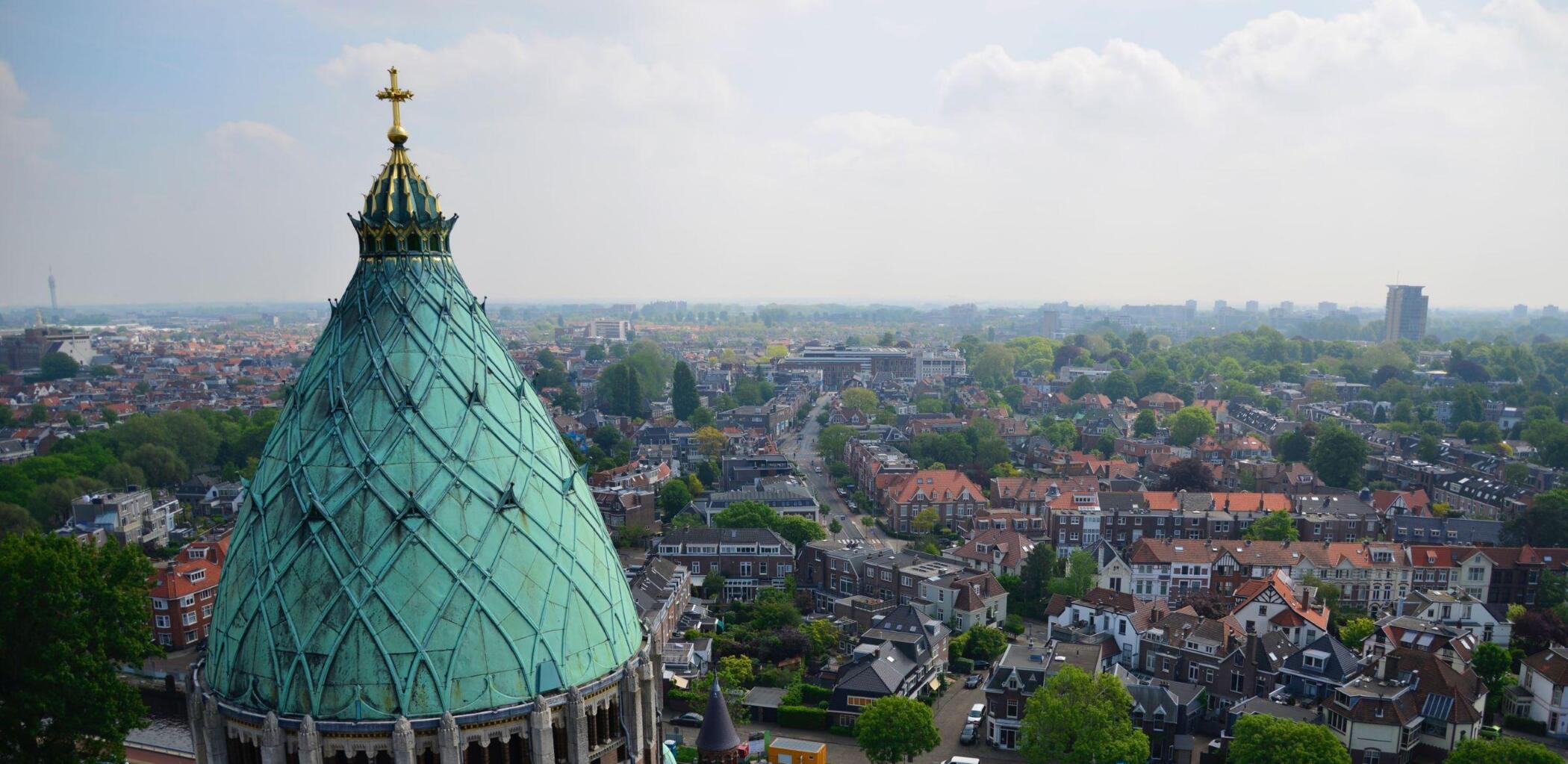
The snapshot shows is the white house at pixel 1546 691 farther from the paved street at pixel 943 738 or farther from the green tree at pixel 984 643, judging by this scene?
the paved street at pixel 943 738

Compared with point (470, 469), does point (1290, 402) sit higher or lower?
lower

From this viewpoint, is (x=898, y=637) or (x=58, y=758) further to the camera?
(x=898, y=637)

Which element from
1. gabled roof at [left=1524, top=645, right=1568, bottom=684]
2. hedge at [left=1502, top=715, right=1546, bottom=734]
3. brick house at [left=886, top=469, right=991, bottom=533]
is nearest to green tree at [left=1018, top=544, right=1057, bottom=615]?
brick house at [left=886, top=469, right=991, bottom=533]

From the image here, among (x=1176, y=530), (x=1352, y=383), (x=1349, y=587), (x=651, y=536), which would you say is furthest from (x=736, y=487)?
(x=1352, y=383)

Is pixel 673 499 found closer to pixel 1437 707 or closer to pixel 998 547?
pixel 998 547

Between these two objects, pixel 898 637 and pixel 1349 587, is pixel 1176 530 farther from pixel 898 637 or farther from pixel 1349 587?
pixel 898 637

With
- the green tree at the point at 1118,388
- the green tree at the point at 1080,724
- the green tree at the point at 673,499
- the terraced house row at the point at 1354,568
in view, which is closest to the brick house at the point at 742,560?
the green tree at the point at 673,499
